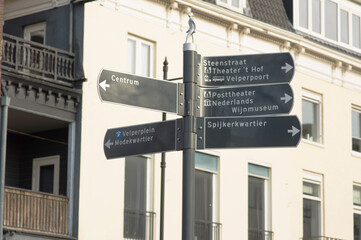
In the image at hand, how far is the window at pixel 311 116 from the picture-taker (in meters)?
28.9

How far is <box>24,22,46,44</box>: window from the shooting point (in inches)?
914

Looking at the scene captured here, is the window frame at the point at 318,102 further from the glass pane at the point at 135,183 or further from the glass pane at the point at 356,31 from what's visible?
the glass pane at the point at 135,183

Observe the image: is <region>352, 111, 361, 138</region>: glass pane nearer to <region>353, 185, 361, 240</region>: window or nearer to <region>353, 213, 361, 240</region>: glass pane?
<region>353, 185, 361, 240</region>: window

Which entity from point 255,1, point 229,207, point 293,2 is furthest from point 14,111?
point 293,2

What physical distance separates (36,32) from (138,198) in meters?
5.36

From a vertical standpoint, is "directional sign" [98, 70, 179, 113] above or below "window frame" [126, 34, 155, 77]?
below

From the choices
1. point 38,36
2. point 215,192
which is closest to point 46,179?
A: point 38,36

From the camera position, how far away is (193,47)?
973 cm

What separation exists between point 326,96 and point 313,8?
10.2 feet

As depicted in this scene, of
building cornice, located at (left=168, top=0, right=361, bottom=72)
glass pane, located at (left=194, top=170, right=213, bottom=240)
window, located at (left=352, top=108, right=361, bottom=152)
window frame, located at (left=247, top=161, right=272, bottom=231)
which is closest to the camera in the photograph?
glass pane, located at (left=194, top=170, right=213, bottom=240)

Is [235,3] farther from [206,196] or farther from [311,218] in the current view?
[311,218]

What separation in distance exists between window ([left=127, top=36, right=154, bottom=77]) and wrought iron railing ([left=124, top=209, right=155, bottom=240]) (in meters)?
3.75

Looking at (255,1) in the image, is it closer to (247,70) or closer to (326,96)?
(326,96)

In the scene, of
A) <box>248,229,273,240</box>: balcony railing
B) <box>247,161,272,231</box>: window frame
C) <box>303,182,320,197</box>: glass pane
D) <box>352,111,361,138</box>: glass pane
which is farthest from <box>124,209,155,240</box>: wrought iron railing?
<box>352,111,361,138</box>: glass pane
